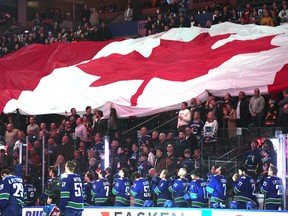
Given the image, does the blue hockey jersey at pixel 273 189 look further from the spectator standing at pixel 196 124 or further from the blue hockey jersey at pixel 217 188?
the spectator standing at pixel 196 124

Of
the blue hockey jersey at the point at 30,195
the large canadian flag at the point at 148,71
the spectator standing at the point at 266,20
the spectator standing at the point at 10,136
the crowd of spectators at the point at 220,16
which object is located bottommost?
the blue hockey jersey at the point at 30,195

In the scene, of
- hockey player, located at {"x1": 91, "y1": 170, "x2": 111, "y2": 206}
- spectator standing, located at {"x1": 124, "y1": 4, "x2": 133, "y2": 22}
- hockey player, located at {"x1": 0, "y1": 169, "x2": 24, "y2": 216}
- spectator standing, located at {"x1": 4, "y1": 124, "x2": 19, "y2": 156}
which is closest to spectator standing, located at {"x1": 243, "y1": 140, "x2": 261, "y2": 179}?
hockey player, located at {"x1": 91, "y1": 170, "x2": 111, "y2": 206}

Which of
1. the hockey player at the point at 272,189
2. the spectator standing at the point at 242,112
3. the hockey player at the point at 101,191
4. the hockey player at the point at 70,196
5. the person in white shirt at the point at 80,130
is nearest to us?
the hockey player at the point at 70,196

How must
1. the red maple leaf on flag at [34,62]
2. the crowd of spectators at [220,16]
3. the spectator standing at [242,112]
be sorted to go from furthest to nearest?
the red maple leaf on flag at [34,62] → the crowd of spectators at [220,16] → the spectator standing at [242,112]

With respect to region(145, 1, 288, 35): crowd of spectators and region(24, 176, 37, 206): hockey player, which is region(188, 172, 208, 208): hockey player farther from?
region(145, 1, 288, 35): crowd of spectators

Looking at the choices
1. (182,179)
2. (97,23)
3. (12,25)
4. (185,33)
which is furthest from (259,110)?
(12,25)

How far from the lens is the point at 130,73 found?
21.8m

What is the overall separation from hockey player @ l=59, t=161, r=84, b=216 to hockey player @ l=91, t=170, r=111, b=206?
2.76 m

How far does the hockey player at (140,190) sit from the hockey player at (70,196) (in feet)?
8.36

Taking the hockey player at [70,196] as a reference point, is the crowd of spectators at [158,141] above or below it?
above

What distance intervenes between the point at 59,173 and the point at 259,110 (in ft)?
16.0

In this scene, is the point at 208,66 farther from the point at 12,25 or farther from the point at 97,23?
the point at 12,25

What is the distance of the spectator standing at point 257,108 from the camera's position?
17297 millimetres

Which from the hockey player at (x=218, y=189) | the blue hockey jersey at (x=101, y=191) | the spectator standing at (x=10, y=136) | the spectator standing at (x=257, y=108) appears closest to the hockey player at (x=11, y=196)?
the blue hockey jersey at (x=101, y=191)
